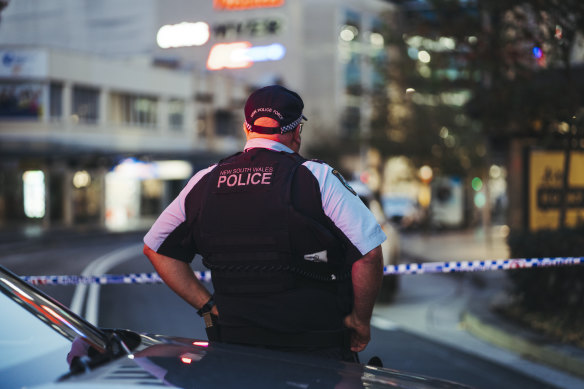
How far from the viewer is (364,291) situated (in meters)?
3.18

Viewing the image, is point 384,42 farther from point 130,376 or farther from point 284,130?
point 130,376

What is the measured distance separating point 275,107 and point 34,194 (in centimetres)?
4202

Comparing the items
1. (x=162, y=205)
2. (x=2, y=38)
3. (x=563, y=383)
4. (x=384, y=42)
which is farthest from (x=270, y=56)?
(x=563, y=383)

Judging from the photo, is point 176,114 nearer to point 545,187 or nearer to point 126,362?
point 545,187

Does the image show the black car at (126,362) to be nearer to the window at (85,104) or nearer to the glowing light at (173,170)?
the window at (85,104)

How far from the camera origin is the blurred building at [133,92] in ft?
139

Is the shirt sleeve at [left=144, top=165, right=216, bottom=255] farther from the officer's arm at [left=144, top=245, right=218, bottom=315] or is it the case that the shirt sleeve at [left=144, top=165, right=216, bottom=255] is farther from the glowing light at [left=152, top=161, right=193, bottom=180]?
the glowing light at [left=152, top=161, right=193, bottom=180]

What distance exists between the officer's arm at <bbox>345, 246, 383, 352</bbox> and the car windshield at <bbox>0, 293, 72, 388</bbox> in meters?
1.11

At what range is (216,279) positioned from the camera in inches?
129

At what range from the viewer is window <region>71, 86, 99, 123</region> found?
4559cm

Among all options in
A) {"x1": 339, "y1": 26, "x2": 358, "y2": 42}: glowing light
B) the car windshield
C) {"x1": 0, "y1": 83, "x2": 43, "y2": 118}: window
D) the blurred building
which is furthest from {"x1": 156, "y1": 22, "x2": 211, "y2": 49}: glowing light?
the car windshield

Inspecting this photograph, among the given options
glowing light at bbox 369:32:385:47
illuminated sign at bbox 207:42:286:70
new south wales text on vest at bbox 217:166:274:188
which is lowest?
new south wales text on vest at bbox 217:166:274:188

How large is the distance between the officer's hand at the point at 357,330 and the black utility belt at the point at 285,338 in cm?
4

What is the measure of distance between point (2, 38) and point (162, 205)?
50.6 feet
